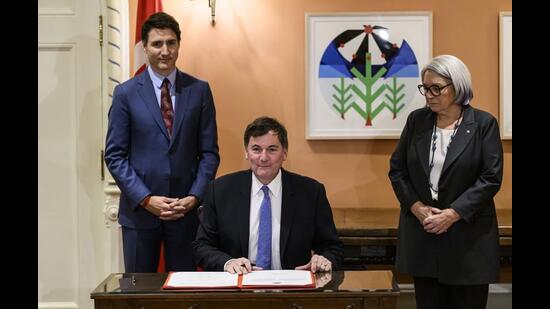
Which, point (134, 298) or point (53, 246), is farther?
point (53, 246)

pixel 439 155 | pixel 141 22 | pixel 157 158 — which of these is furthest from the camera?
pixel 141 22

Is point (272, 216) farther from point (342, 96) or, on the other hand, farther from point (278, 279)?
point (342, 96)

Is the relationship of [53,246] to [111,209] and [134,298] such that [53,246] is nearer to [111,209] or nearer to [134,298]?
[111,209]

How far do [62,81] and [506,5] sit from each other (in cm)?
278

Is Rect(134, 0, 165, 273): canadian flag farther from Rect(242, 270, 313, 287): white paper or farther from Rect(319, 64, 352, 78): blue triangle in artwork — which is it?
Rect(242, 270, 313, 287): white paper

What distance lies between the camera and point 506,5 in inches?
181

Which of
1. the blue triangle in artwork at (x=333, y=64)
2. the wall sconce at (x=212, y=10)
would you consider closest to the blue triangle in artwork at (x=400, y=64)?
the blue triangle in artwork at (x=333, y=64)

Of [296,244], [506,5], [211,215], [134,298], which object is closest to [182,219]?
[211,215]

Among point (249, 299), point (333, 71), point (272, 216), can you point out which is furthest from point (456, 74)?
point (249, 299)

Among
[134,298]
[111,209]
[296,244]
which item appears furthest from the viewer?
[111,209]

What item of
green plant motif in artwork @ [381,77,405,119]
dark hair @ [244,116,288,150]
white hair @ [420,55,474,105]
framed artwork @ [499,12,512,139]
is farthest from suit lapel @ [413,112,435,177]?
framed artwork @ [499,12,512,139]

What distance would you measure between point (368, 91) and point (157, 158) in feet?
5.15

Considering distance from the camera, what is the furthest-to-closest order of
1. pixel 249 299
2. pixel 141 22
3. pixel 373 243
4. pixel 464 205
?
1. pixel 141 22
2. pixel 373 243
3. pixel 464 205
4. pixel 249 299

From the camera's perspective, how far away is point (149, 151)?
364 centimetres
